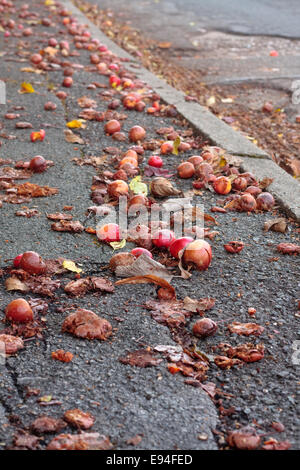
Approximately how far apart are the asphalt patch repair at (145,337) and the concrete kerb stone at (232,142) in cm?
12

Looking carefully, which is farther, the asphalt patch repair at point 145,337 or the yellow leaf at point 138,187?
the yellow leaf at point 138,187

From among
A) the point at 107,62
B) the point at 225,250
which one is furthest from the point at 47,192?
the point at 107,62

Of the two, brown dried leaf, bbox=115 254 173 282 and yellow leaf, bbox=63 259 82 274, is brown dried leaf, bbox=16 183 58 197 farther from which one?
brown dried leaf, bbox=115 254 173 282

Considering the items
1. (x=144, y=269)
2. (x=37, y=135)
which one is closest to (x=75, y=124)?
(x=37, y=135)

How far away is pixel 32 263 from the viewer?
2613mm

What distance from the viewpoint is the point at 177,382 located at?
6.68 ft

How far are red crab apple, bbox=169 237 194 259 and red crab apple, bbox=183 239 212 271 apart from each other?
32 millimetres

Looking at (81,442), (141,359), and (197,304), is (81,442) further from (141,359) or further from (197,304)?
(197,304)

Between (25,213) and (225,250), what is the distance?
3.75ft

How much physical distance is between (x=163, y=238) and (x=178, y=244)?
0.13m

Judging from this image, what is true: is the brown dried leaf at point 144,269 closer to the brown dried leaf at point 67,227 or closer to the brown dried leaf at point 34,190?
the brown dried leaf at point 67,227

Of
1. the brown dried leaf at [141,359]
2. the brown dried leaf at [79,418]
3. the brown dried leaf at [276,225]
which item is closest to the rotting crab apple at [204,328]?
the brown dried leaf at [141,359]

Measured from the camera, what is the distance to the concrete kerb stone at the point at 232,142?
11.5 feet
